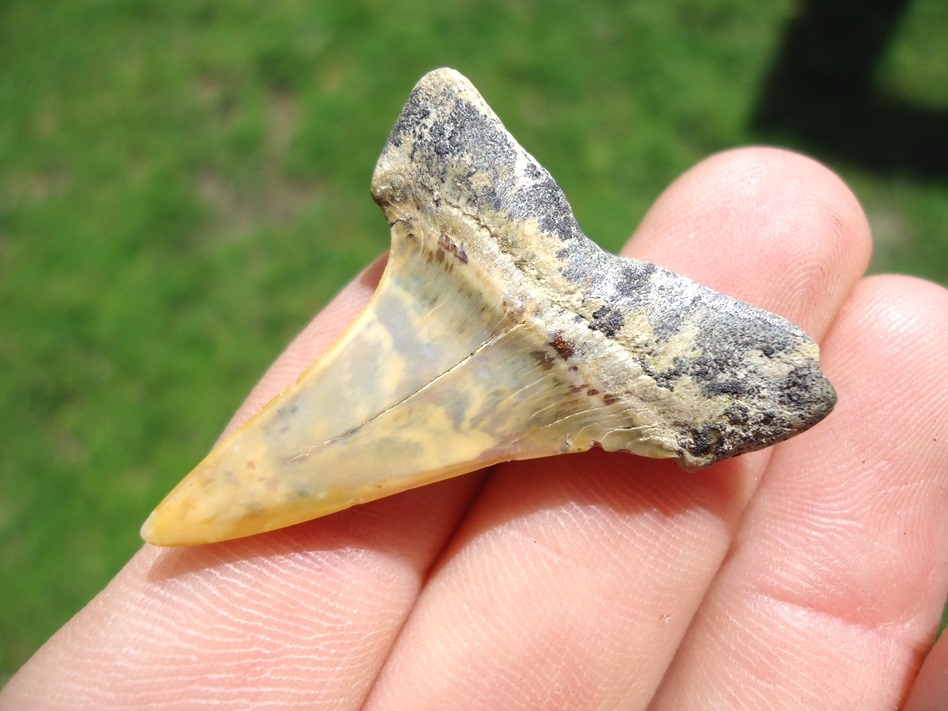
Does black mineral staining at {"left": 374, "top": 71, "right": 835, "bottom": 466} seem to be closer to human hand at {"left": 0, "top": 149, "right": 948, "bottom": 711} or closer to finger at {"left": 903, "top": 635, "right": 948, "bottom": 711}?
human hand at {"left": 0, "top": 149, "right": 948, "bottom": 711}

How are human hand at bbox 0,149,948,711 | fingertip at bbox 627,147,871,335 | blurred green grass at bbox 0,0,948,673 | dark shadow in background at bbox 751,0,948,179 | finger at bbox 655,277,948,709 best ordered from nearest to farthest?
human hand at bbox 0,149,948,711 → finger at bbox 655,277,948,709 → fingertip at bbox 627,147,871,335 → blurred green grass at bbox 0,0,948,673 → dark shadow in background at bbox 751,0,948,179

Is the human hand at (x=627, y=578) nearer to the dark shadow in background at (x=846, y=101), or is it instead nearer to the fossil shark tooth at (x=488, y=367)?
the fossil shark tooth at (x=488, y=367)

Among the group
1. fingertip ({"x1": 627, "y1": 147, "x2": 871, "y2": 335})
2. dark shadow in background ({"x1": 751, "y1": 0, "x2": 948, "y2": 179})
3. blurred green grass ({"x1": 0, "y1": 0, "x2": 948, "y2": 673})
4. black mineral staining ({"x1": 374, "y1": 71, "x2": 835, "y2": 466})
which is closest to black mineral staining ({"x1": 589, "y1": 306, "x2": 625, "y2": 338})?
black mineral staining ({"x1": 374, "y1": 71, "x2": 835, "y2": 466})

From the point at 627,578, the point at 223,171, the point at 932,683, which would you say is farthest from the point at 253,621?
the point at 223,171

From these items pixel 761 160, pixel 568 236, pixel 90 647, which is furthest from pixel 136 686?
pixel 761 160

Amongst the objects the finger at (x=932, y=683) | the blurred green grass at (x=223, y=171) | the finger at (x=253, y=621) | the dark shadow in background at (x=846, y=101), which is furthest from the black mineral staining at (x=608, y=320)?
the dark shadow in background at (x=846, y=101)

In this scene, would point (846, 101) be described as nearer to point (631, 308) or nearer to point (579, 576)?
point (631, 308)
